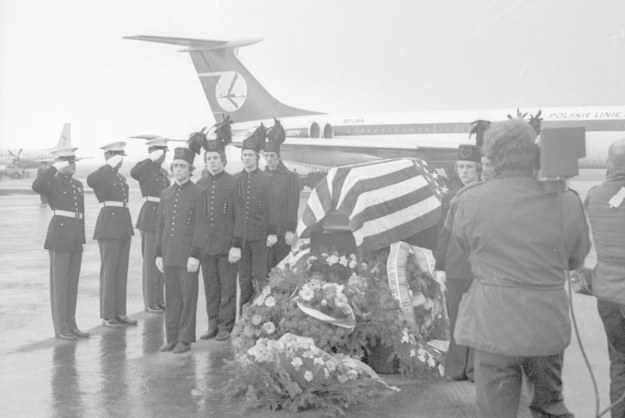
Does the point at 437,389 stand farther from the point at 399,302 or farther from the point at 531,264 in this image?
the point at 531,264

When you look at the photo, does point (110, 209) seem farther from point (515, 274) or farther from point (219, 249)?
point (515, 274)

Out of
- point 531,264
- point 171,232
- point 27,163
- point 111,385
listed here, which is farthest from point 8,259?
point 27,163

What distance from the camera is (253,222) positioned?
8219 millimetres

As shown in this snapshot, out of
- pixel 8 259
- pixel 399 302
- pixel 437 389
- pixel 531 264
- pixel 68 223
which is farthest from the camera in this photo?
pixel 8 259

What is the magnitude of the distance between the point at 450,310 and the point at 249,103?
2643 cm

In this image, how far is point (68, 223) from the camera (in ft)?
26.2

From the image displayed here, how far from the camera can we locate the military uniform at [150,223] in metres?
9.31

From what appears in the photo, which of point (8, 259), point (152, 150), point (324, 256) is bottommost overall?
point (8, 259)

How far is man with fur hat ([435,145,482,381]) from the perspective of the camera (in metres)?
5.91

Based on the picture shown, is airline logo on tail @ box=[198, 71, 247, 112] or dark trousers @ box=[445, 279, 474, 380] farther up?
airline logo on tail @ box=[198, 71, 247, 112]

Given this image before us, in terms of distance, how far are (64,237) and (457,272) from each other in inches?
158

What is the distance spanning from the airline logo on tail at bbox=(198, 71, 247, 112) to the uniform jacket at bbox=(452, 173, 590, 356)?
2874 cm

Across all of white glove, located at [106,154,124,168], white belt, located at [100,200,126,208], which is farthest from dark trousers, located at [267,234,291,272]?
white glove, located at [106,154,124,168]

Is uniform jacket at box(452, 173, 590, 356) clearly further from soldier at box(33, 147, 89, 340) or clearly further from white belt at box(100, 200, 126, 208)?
white belt at box(100, 200, 126, 208)
